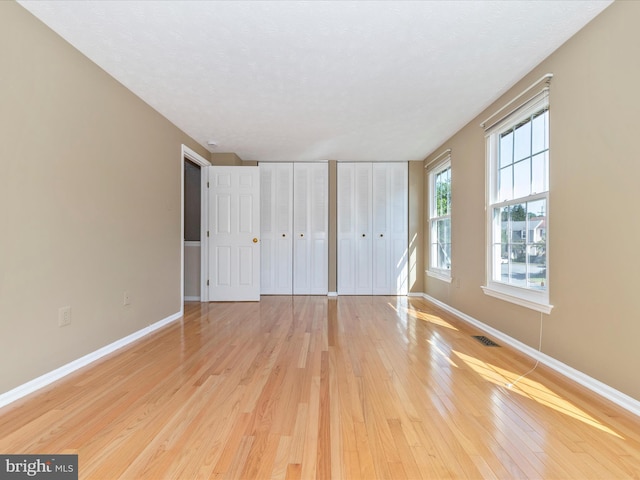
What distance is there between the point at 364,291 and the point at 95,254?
406 cm

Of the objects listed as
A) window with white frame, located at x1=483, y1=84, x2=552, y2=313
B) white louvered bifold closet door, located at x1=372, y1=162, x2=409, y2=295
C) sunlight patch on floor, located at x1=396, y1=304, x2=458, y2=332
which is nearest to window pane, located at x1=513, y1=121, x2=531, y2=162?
window with white frame, located at x1=483, y1=84, x2=552, y2=313

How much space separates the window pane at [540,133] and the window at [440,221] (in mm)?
1737

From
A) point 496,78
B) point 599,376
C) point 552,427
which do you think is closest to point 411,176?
point 496,78

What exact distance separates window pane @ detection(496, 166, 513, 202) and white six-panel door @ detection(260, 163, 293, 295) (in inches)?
131

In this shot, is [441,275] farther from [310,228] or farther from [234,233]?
[234,233]

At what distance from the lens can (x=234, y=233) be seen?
4.93 metres

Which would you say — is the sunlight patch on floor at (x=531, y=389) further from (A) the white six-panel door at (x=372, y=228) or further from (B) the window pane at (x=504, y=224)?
(A) the white six-panel door at (x=372, y=228)

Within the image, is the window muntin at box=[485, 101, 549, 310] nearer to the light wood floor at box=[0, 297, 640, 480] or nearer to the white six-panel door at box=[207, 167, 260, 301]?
the light wood floor at box=[0, 297, 640, 480]

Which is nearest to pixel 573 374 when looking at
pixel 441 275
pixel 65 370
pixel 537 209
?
pixel 537 209

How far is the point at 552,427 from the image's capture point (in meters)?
1.57

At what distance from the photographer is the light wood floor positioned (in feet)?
4.26

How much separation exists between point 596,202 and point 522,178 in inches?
34.7

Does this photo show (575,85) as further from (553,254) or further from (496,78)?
(553,254)

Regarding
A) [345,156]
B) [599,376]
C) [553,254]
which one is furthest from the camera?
[345,156]
